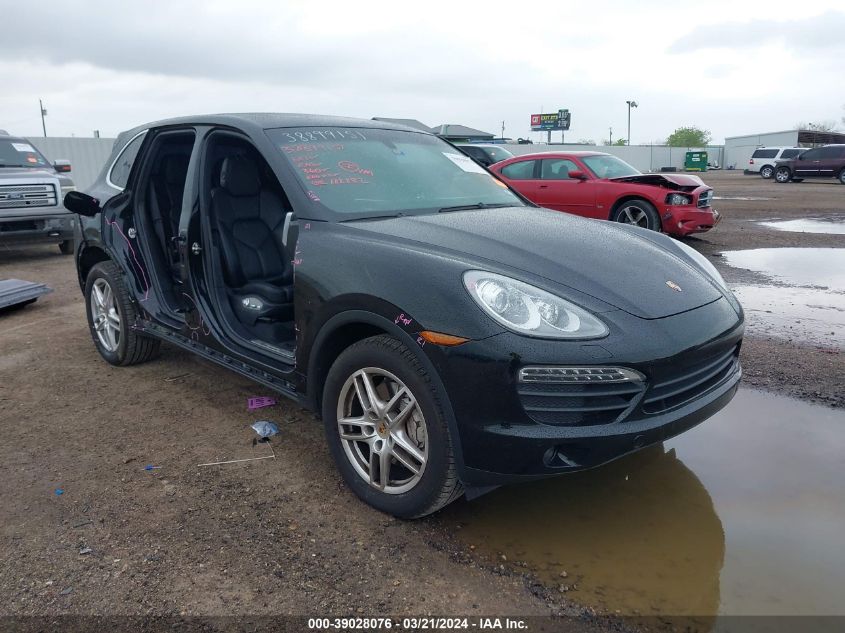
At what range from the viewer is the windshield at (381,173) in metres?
3.27

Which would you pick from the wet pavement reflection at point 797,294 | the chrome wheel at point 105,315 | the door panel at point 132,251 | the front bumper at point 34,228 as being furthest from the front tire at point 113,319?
the front bumper at point 34,228

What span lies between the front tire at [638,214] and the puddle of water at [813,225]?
3839 mm

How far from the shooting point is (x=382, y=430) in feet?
9.00

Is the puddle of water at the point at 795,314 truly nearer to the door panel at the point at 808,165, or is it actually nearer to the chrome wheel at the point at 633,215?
the chrome wheel at the point at 633,215

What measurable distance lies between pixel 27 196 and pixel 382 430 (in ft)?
29.2

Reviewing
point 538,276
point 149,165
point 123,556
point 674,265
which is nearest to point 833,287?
point 674,265

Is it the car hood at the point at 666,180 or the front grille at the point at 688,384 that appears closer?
the front grille at the point at 688,384

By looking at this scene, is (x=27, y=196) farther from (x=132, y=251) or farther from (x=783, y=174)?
(x=783, y=174)

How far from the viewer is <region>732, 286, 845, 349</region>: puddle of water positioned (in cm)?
522

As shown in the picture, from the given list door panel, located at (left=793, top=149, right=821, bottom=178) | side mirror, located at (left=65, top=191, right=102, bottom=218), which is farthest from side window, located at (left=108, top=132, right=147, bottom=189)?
door panel, located at (left=793, top=149, right=821, bottom=178)

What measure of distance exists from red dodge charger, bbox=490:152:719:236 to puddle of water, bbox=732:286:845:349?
322 cm

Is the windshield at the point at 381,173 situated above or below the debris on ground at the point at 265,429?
above

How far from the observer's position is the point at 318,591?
237cm

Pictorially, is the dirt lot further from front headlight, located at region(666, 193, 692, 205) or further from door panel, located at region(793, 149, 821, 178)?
door panel, located at region(793, 149, 821, 178)
